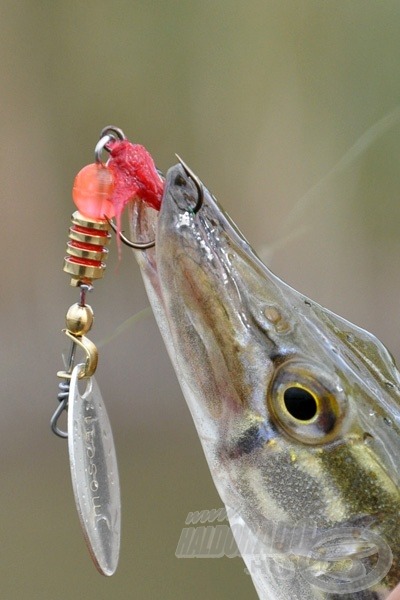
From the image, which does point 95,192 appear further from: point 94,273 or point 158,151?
point 158,151

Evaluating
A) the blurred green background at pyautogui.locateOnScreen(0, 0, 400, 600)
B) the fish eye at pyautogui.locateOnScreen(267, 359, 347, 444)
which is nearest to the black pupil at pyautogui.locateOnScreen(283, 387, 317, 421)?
the fish eye at pyautogui.locateOnScreen(267, 359, 347, 444)

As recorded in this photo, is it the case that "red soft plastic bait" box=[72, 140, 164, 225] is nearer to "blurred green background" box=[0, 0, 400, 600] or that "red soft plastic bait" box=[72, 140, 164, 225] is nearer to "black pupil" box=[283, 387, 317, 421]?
"black pupil" box=[283, 387, 317, 421]

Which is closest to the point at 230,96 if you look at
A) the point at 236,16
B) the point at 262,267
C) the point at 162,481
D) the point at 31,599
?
the point at 236,16

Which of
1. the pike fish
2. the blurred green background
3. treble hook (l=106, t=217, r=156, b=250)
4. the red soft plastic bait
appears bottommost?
the pike fish

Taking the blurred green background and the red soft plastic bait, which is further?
the blurred green background

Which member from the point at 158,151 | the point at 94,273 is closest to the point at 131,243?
the point at 94,273

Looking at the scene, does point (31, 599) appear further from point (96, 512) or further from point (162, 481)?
point (96, 512)

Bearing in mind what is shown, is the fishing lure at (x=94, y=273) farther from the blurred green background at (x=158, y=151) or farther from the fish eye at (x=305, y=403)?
the blurred green background at (x=158, y=151)
